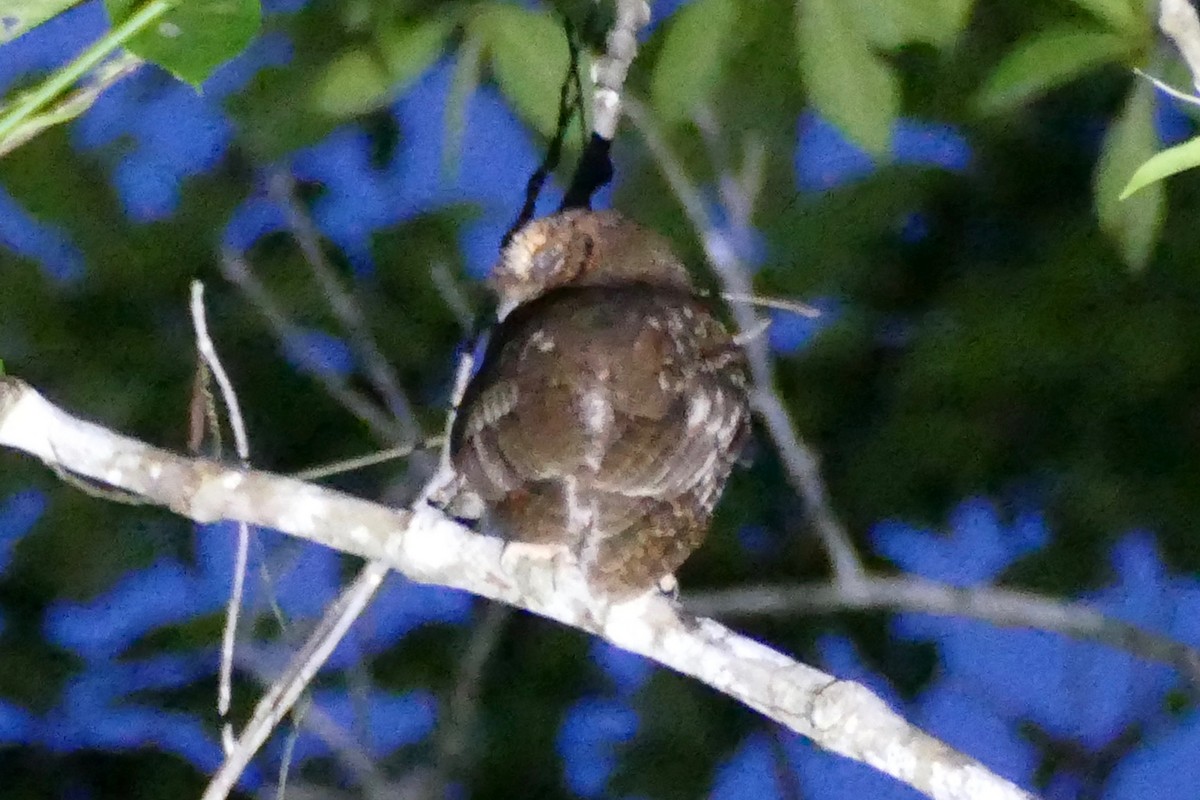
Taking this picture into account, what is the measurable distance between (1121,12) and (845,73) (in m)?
0.24

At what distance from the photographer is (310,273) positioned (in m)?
1.78

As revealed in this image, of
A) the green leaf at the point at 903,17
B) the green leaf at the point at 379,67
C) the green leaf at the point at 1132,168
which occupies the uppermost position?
the green leaf at the point at 1132,168

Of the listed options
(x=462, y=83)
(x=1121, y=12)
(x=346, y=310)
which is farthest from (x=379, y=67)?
(x=1121, y=12)

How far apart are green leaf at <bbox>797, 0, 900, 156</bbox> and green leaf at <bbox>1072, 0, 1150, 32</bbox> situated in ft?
0.61

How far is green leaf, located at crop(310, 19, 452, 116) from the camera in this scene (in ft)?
4.07

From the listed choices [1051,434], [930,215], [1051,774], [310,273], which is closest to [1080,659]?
[1051,774]

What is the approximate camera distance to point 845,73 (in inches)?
46.6

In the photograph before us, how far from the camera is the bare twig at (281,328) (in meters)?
1.71

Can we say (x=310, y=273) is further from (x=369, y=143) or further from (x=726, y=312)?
(x=726, y=312)

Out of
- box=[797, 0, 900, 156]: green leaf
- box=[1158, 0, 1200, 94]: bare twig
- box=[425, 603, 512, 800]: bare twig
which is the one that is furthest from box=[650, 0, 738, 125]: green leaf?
box=[425, 603, 512, 800]: bare twig

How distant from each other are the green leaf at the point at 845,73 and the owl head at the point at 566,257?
296mm

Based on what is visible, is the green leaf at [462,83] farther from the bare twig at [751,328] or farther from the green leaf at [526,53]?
the bare twig at [751,328]

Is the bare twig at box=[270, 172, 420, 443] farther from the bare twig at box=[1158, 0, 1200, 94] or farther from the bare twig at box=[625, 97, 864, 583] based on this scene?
the bare twig at box=[1158, 0, 1200, 94]

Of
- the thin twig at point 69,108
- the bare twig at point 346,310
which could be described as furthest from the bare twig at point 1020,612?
the thin twig at point 69,108
